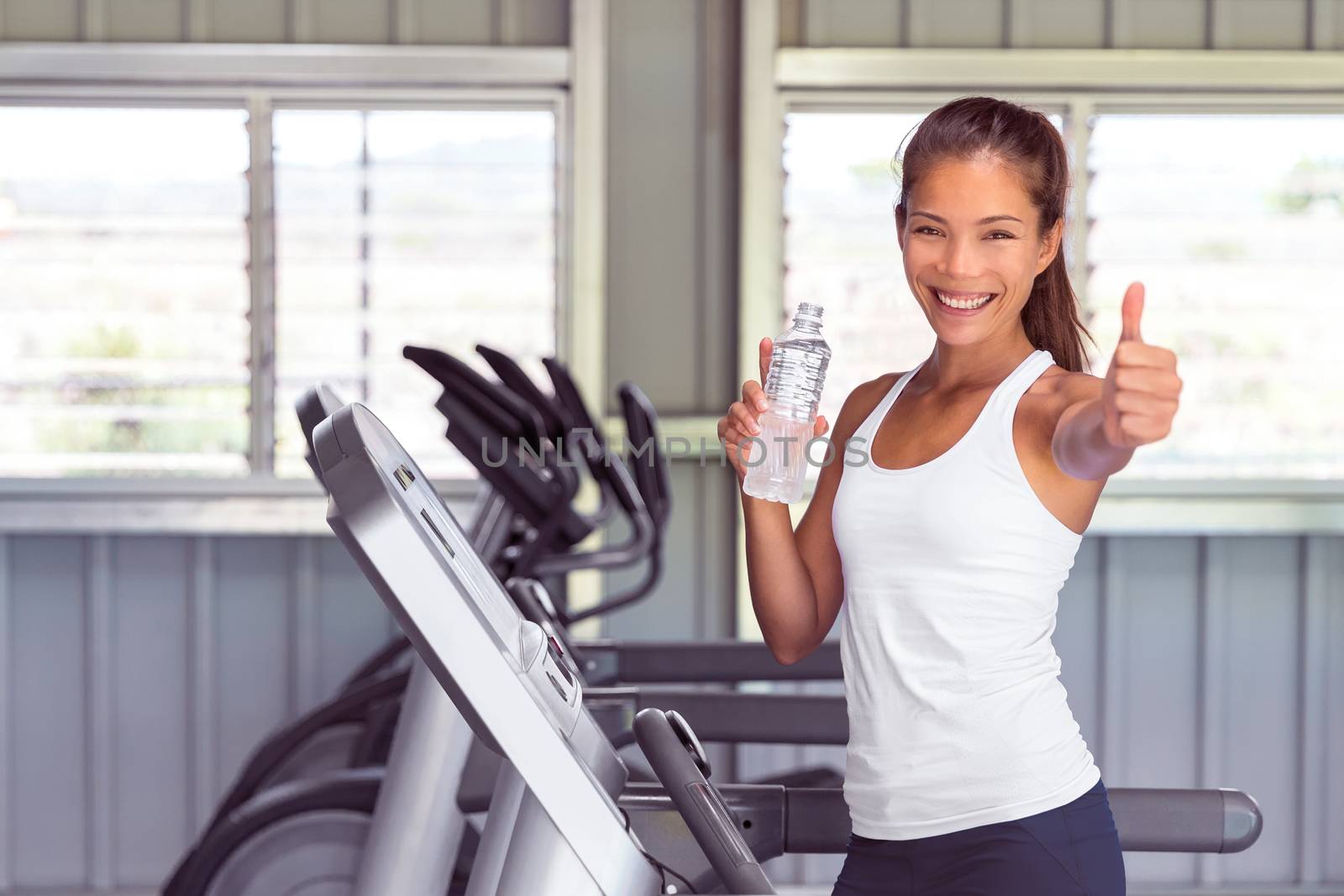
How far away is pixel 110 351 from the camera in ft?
11.4

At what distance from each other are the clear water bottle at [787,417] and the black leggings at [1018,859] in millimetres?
362

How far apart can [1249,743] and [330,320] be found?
2.95 metres

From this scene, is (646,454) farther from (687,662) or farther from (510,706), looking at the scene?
(510,706)

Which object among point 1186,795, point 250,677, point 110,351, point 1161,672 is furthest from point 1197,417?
point 110,351

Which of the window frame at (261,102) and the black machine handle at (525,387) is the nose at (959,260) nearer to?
the black machine handle at (525,387)

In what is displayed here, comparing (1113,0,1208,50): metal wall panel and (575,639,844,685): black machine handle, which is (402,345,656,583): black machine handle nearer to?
(575,639,844,685): black machine handle

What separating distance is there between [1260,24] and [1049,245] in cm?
283

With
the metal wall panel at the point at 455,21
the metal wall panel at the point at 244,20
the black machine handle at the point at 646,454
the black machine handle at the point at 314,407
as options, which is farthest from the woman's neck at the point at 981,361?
the metal wall panel at the point at 244,20

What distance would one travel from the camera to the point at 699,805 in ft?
3.42

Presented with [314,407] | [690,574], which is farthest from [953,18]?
[314,407]

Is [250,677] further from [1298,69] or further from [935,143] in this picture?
[1298,69]

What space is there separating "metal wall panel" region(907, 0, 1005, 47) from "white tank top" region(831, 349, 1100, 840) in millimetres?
2548

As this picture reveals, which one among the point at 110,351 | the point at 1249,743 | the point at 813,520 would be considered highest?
the point at 110,351

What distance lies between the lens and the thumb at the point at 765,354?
1.25 meters
